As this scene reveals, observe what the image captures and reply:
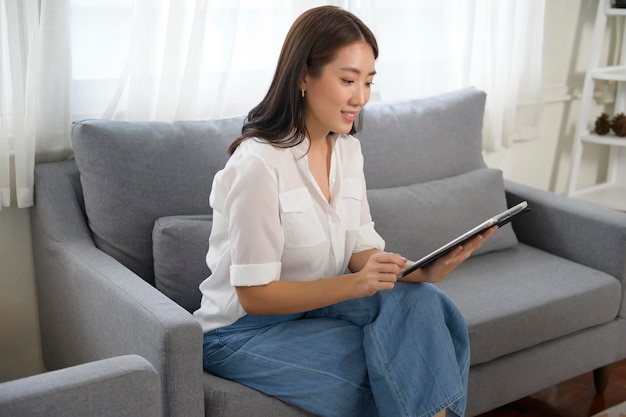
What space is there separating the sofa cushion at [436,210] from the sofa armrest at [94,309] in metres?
0.84

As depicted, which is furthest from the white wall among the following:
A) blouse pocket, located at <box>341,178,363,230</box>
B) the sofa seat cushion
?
blouse pocket, located at <box>341,178,363,230</box>

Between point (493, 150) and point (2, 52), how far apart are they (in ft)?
6.17

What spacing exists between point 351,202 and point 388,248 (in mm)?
482

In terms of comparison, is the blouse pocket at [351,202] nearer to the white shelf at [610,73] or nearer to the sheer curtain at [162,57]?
the sheer curtain at [162,57]

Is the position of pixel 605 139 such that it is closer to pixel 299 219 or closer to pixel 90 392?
pixel 299 219

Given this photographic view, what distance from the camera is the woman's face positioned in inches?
74.0

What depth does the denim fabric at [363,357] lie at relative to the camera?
1.79 metres

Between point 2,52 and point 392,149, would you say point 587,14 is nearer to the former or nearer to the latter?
point 392,149

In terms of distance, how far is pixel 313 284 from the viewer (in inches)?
72.2

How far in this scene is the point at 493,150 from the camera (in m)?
3.32

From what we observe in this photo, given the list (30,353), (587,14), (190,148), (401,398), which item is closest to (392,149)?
(190,148)

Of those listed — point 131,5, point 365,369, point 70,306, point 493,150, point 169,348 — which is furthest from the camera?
point 493,150

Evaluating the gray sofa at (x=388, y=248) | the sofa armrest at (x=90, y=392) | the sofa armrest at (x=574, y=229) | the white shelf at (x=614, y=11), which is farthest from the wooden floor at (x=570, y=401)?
the white shelf at (x=614, y=11)

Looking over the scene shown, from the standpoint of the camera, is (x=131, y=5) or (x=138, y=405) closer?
(x=138, y=405)
